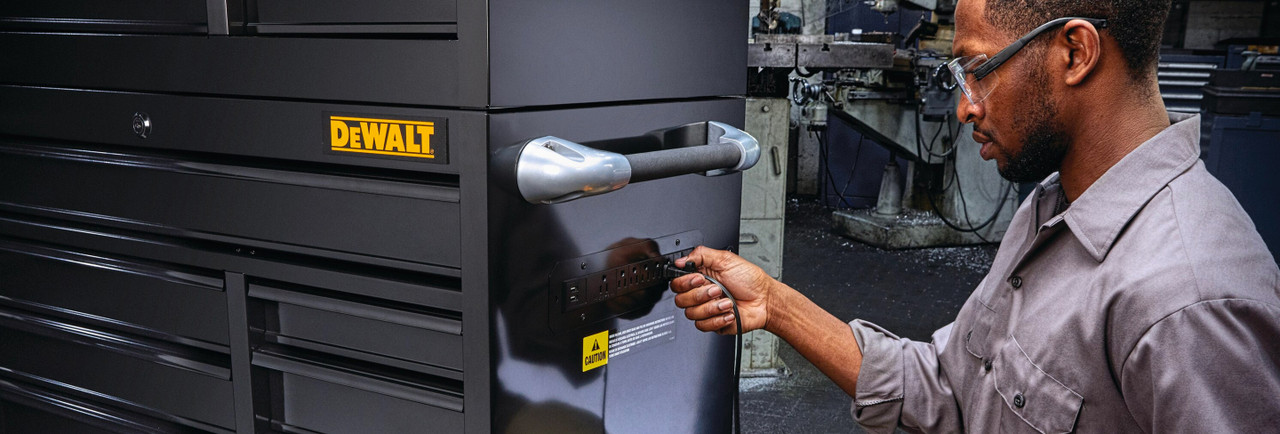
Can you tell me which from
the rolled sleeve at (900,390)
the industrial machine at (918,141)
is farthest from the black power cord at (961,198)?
the rolled sleeve at (900,390)

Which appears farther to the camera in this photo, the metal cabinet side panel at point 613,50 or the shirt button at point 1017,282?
the shirt button at point 1017,282

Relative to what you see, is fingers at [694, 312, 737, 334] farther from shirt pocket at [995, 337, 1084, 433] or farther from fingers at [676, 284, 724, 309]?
shirt pocket at [995, 337, 1084, 433]

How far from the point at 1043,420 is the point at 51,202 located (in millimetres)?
1297

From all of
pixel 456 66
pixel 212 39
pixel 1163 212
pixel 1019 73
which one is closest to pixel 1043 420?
pixel 1163 212

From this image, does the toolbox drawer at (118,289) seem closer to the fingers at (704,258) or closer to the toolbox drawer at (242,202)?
the toolbox drawer at (242,202)

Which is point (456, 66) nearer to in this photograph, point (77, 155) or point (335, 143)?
point (335, 143)

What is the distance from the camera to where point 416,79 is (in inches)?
34.7

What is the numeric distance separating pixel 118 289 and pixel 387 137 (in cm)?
54

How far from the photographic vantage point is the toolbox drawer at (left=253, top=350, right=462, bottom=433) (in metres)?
0.95

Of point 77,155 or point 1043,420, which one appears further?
point 77,155

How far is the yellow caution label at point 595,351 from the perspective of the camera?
39.4 inches

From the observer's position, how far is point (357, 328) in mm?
985

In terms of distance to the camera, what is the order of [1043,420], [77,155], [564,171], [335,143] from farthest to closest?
[77,155], [1043,420], [335,143], [564,171]

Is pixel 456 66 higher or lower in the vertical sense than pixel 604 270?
higher
